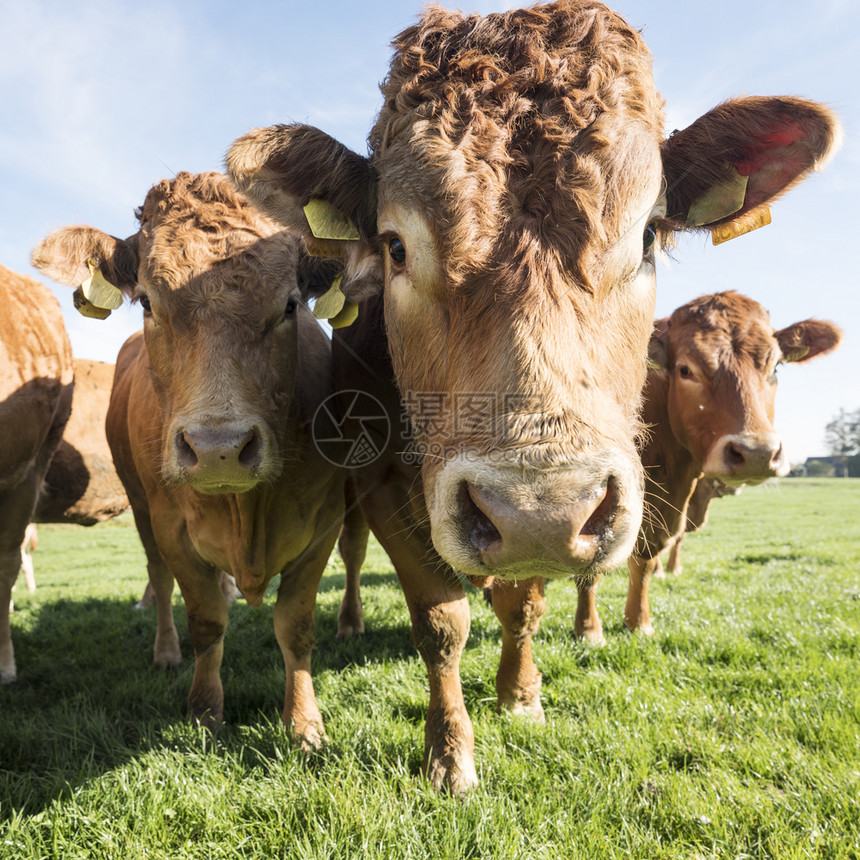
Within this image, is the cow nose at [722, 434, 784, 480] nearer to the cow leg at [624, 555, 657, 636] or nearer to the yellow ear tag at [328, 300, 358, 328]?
the cow leg at [624, 555, 657, 636]

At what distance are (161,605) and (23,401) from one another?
204cm

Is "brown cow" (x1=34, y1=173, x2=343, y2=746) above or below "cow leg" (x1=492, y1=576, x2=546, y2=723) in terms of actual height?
above

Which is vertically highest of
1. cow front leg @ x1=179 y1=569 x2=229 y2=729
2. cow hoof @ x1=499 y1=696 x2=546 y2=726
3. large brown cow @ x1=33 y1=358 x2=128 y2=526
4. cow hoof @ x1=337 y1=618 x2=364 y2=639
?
large brown cow @ x1=33 y1=358 x2=128 y2=526

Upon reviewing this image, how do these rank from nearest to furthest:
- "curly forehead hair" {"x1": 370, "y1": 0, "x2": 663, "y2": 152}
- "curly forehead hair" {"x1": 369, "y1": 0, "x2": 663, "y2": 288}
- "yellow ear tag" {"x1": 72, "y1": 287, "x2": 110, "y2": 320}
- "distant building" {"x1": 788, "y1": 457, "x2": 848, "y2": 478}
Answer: "curly forehead hair" {"x1": 369, "y1": 0, "x2": 663, "y2": 288}, "curly forehead hair" {"x1": 370, "y1": 0, "x2": 663, "y2": 152}, "yellow ear tag" {"x1": 72, "y1": 287, "x2": 110, "y2": 320}, "distant building" {"x1": 788, "y1": 457, "x2": 848, "y2": 478}

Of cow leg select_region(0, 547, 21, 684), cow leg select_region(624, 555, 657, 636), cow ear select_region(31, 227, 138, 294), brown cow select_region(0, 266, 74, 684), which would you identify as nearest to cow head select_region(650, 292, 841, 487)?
cow leg select_region(624, 555, 657, 636)

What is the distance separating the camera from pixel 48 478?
7012 mm

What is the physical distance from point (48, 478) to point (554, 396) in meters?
7.13

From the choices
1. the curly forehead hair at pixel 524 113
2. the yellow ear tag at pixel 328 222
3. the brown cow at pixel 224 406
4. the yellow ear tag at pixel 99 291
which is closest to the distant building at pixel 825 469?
the brown cow at pixel 224 406

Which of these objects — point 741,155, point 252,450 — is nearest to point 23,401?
point 252,450

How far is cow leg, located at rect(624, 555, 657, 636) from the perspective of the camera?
498 centimetres

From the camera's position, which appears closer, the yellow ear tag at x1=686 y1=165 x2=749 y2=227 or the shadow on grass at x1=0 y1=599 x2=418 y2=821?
the yellow ear tag at x1=686 y1=165 x2=749 y2=227

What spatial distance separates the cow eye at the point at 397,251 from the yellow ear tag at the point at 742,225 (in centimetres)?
154

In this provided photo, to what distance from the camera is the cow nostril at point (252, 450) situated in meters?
2.68

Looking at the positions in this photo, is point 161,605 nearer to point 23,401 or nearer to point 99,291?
point 23,401
